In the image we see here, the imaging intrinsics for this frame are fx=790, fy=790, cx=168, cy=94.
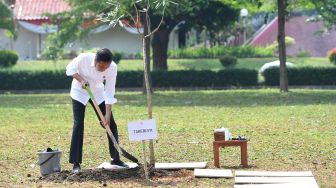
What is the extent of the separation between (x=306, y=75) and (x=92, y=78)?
2397 centimetres

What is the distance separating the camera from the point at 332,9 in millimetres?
34875

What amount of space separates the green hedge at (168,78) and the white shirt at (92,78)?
2282 cm

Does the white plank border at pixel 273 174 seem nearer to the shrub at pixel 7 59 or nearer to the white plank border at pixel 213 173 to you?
the white plank border at pixel 213 173

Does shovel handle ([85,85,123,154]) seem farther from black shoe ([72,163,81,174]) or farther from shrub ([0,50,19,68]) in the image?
shrub ([0,50,19,68])

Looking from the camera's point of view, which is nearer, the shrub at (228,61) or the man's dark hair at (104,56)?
the man's dark hair at (104,56)

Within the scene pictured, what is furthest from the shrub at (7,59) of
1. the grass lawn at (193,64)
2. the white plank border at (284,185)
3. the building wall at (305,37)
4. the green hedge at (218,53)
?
the white plank border at (284,185)

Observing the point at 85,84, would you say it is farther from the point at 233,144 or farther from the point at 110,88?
the point at 233,144

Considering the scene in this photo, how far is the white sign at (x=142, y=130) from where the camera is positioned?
9039mm

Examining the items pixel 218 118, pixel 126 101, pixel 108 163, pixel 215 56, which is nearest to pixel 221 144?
pixel 108 163

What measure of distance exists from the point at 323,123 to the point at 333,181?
7.16 metres

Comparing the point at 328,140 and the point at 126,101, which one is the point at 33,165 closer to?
the point at 328,140


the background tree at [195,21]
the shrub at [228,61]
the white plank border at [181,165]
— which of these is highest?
the background tree at [195,21]

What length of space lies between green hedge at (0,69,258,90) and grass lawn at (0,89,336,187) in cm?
705

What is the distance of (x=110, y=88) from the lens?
31.5 ft
